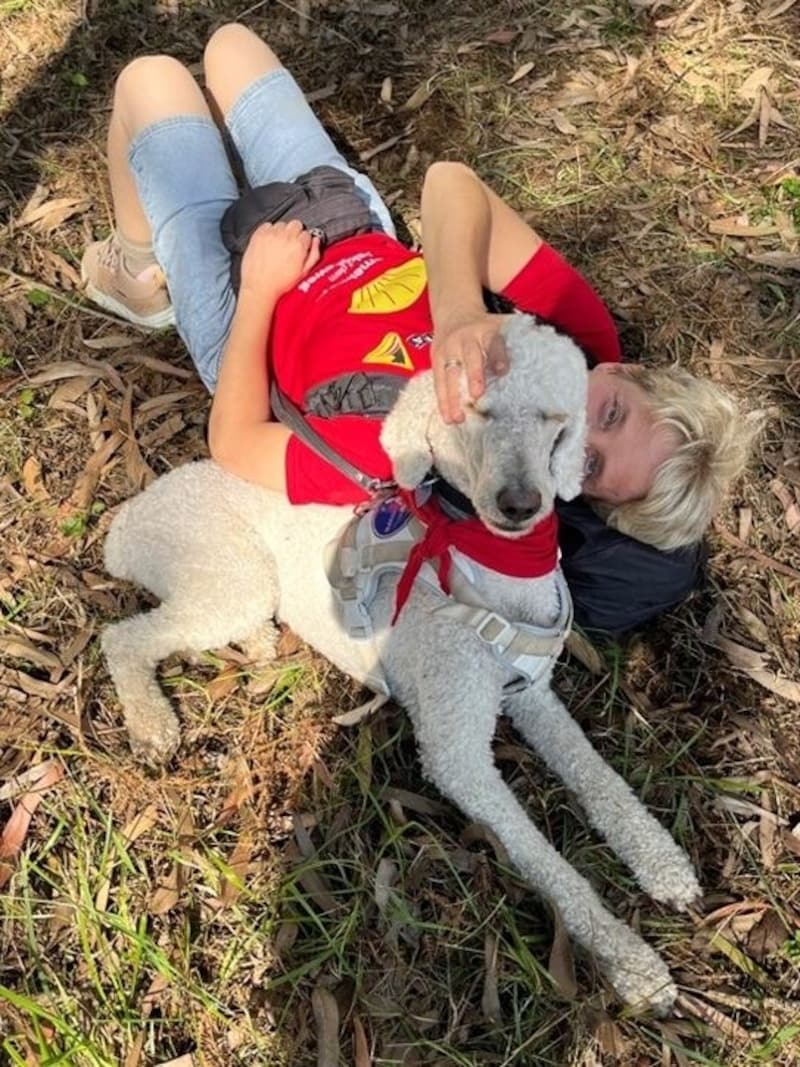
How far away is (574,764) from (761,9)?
3.69m

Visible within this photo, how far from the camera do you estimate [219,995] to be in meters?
2.81

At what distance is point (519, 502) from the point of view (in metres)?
2.21

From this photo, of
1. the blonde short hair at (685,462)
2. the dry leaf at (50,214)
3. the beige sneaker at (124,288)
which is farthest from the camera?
the dry leaf at (50,214)

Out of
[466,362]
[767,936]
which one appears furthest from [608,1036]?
[466,362]

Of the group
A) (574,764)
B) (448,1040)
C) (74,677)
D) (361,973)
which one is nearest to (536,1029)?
(448,1040)

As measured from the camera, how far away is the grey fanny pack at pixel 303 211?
3.39m

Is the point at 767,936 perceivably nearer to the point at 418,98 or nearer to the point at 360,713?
the point at 360,713

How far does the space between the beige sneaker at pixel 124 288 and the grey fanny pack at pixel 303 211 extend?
1.44ft

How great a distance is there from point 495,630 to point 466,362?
2.56 feet

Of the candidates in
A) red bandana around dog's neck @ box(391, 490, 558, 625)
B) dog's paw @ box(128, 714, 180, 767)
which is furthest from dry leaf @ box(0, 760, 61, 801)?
red bandana around dog's neck @ box(391, 490, 558, 625)

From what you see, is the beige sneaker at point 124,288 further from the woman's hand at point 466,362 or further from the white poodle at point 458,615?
the woman's hand at point 466,362

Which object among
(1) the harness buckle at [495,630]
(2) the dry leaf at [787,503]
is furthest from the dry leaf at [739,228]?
(1) the harness buckle at [495,630]

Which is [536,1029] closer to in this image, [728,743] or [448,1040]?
[448,1040]

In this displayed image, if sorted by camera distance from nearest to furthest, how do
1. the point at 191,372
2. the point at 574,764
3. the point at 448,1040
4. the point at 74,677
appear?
1. the point at 448,1040
2. the point at 574,764
3. the point at 74,677
4. the point at 191,372
